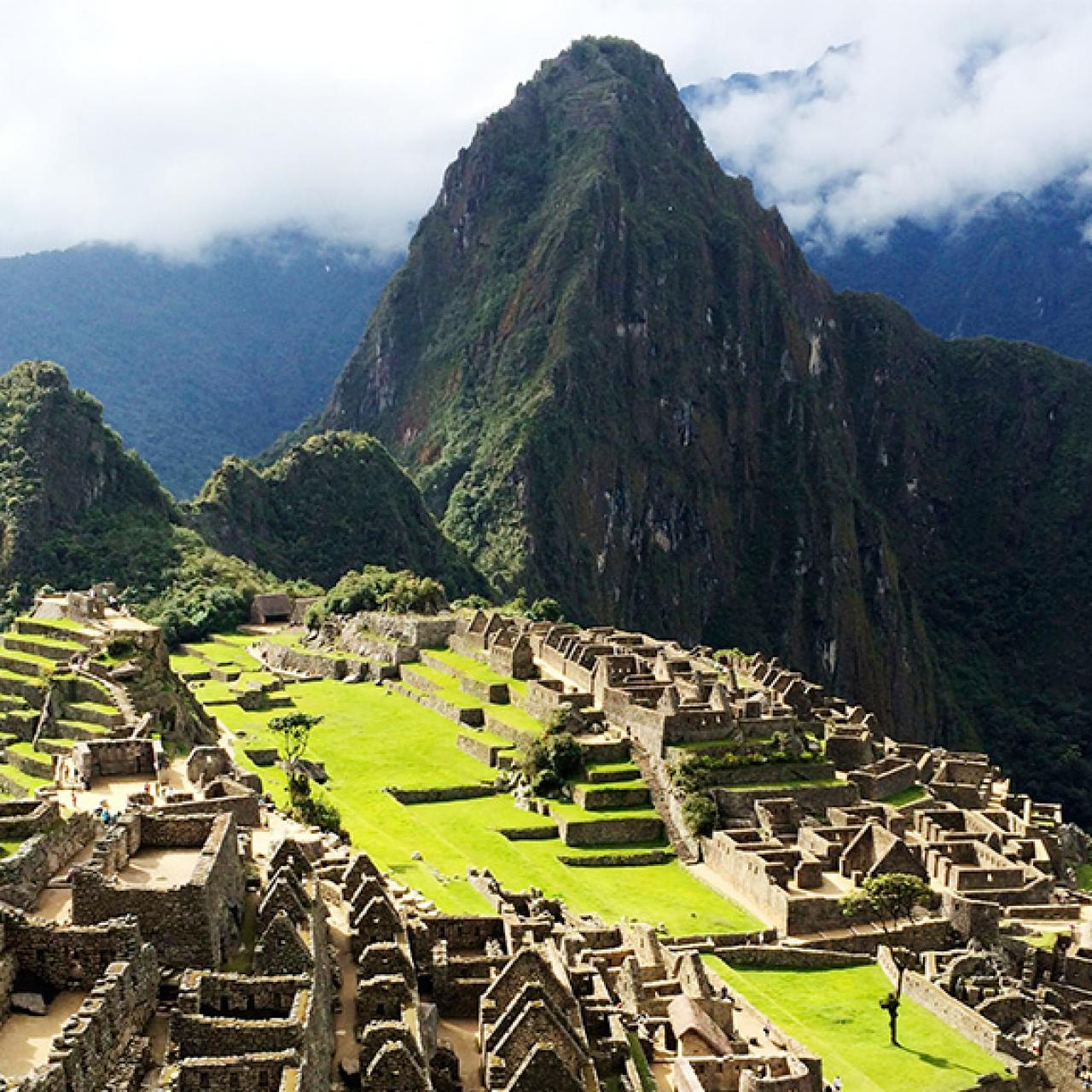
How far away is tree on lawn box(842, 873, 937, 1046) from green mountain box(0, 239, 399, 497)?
113 m

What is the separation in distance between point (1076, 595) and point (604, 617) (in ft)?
259

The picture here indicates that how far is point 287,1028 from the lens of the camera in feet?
50.0

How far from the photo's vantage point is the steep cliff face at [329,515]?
11469 cm

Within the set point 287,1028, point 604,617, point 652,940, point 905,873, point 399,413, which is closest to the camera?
point 287,1028

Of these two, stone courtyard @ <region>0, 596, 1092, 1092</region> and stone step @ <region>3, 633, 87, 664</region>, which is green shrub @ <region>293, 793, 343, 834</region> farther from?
stone step @ <region>3, 633, 87, 664</region>

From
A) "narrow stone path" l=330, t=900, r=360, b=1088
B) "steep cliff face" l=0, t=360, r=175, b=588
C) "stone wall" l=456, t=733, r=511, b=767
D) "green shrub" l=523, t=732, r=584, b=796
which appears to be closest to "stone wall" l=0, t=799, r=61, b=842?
"narrow stone path" l=330, t=900, r=360, b=1088

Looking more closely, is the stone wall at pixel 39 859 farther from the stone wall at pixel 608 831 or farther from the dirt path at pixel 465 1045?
the stone wall at pixel 608 831

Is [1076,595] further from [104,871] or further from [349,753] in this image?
[104,871]

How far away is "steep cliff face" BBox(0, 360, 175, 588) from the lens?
8925cm

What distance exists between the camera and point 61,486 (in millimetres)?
95688

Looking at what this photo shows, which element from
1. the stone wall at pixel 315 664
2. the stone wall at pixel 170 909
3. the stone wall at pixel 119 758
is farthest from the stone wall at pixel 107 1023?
the stone wall at pixel 315 664

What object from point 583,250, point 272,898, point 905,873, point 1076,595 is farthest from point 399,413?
point 272,898

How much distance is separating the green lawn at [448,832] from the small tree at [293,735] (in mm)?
537

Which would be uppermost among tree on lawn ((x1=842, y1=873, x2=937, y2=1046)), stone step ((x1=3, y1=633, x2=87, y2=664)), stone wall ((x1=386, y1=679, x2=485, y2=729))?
stone step ((x1=3, y1=633, x2=87, y2=664))
